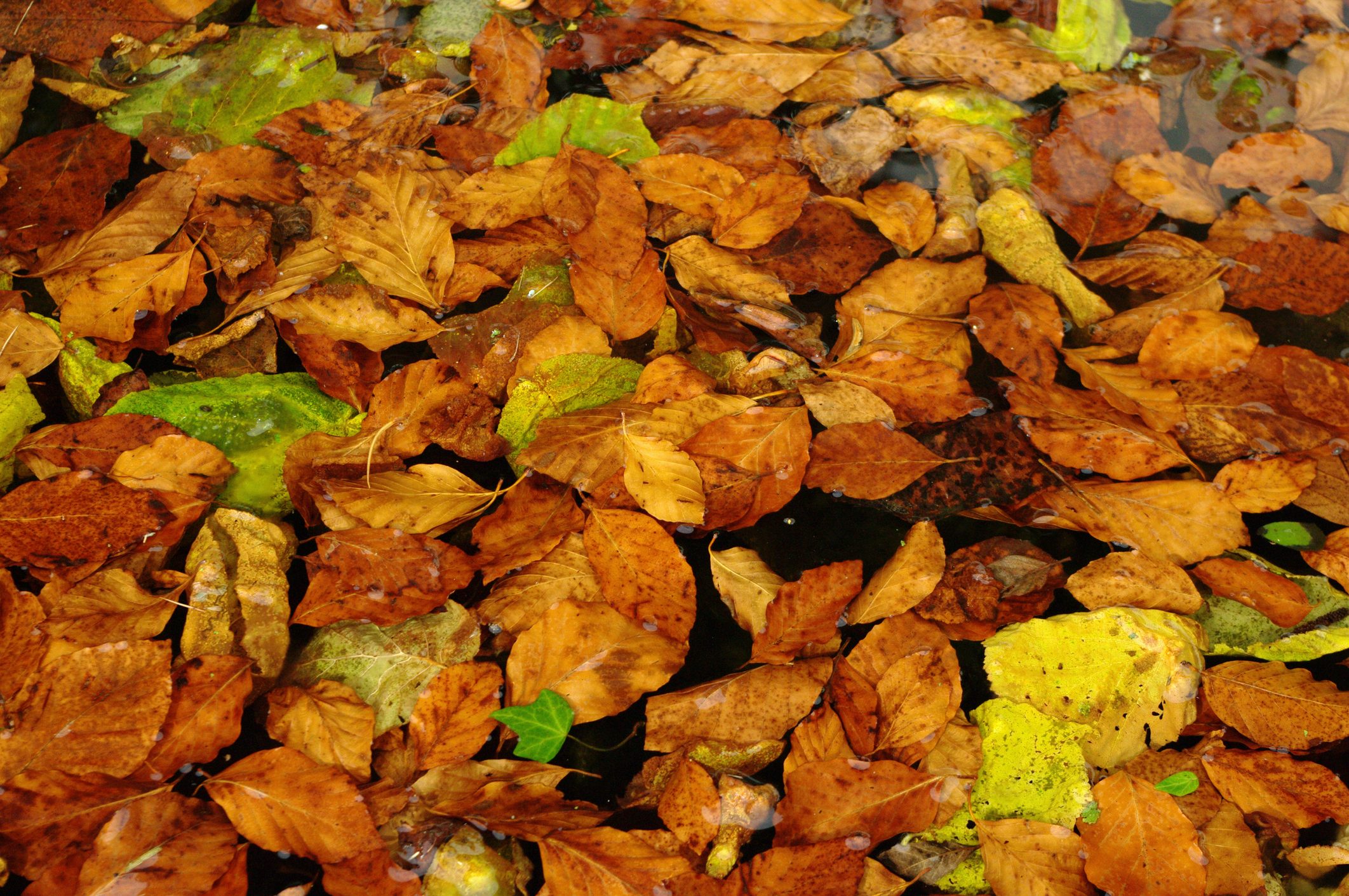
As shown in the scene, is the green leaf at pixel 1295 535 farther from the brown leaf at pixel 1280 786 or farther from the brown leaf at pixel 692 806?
the brown leaf at pixel 692 806

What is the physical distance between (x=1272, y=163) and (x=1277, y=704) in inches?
51.2

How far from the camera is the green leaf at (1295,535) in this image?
64.2 inches

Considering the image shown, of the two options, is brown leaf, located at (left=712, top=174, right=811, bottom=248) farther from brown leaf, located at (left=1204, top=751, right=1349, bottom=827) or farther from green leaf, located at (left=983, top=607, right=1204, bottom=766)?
brown leaf, located at (left=1204, top=751, right=1349, bottom=827)

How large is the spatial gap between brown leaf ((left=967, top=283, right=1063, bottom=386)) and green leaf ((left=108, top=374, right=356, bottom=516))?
1.28 m

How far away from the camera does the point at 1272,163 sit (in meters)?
2.02

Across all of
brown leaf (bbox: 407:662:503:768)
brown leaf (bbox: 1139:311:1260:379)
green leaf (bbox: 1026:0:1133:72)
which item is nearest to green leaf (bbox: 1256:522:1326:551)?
brown leaf (bbox: 1139:311:1260:379)

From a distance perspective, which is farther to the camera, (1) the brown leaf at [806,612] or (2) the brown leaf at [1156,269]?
(2) the brown leaf at [1156,269]

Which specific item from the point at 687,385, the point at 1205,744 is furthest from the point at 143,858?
the point at 1205,744

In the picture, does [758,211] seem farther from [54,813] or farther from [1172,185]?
[54,813]

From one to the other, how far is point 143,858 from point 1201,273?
88.1 inches

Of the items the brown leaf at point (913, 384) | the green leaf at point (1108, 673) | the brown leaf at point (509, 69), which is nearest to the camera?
the green leaf at point (1108, 673)

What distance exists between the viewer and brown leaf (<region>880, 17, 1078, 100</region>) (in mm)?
2111

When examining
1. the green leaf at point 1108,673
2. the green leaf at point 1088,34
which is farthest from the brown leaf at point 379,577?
the green leaf at point 1088,34

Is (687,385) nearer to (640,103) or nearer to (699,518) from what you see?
(699,518)
